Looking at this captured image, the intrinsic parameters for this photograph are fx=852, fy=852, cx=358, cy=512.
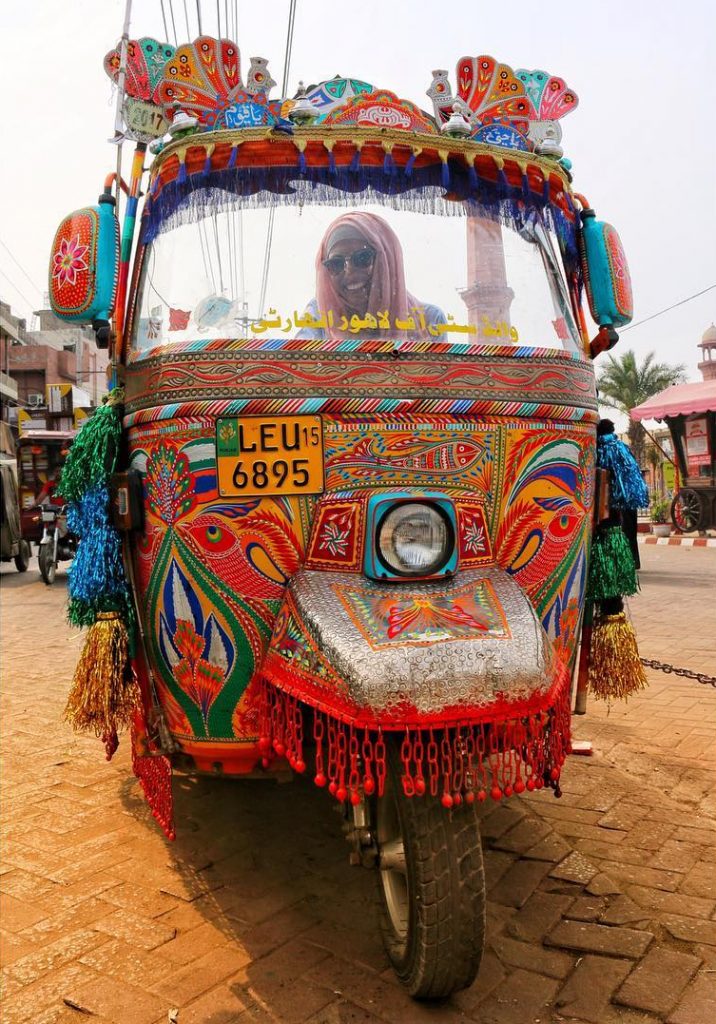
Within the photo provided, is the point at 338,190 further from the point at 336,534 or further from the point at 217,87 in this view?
the point at 336,534

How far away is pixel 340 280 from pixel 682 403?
1418cm

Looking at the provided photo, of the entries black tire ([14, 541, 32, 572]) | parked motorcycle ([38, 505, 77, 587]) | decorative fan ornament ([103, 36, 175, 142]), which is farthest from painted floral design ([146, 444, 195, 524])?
black tire ([14, 541, 32, 572])

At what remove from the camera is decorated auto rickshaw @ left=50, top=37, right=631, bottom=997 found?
2270mm

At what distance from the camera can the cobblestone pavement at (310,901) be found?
2.21 m

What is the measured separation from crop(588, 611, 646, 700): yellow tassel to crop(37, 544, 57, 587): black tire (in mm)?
10606

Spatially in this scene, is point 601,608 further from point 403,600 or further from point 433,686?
point 433,686

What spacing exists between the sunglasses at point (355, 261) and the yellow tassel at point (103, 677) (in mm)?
1379

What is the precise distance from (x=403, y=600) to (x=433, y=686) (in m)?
0.35

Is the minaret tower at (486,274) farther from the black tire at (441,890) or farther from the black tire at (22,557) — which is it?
the black tire at (22,557)

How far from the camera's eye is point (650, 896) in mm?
2734

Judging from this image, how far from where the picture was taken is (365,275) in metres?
2.78

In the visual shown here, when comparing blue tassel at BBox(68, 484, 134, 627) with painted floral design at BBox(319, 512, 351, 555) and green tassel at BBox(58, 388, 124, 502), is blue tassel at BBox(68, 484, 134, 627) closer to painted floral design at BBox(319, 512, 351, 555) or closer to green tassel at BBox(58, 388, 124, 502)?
green tassel at BBox(58, 388, 124, 502)

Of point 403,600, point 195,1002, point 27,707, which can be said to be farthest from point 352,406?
point 27,707

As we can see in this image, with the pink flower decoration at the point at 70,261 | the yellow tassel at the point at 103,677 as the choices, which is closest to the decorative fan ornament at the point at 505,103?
the pink flower decoration at the point at 70,261
